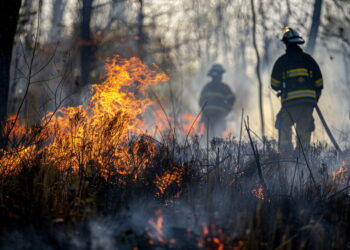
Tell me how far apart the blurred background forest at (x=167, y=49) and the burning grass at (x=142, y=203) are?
2.25 feet

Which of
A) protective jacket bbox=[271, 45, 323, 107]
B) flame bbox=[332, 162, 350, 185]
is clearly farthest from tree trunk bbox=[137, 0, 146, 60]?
flame bbox=[332, 162, 350, 185]

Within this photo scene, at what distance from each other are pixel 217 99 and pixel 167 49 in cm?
264

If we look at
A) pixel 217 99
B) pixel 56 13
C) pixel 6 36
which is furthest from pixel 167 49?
pixel 56 13

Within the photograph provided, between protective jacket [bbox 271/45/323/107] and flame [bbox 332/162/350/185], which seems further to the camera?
protective jacket [bbox 271/45/323/107]

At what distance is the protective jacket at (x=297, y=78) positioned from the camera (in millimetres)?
6910

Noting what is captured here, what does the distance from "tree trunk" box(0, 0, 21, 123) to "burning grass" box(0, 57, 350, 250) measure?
0.77m

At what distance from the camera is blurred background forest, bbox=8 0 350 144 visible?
7090 millimetres

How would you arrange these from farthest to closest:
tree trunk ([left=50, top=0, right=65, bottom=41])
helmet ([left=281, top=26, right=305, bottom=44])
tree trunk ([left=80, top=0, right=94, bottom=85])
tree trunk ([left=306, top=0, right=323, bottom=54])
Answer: tree trunk ([left=50, top=0, right=65, bottom=41]), tree trunk ([left=306, top=0, right=323, bottom=54]), tree trunk ([left=80, top=0, right=94, bottom=85]), helmet ([left=281, top=26, right=305, bottom=44])

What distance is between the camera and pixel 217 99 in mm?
11094

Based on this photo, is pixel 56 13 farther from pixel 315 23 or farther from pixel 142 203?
pixel 142 203

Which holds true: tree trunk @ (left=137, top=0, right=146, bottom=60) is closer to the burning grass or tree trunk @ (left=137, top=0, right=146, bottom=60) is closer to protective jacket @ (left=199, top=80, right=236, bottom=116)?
protective jacket @ (left=199, top=80, right=236, bottom=116)

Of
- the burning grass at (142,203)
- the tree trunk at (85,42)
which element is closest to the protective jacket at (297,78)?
Answer: the burning grass at (142,203)

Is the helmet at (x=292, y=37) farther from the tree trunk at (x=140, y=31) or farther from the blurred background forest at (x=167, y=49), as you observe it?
the tree trunk at (x=140, y=31)

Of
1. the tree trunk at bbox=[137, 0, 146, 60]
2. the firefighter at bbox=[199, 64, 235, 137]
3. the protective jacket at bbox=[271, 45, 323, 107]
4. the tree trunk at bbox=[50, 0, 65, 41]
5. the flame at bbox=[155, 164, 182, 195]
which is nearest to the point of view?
the flame at bbox=[155, 164, 182, 195]
